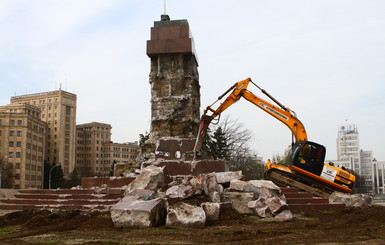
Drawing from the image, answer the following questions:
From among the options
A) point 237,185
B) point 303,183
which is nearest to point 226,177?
point 237,185

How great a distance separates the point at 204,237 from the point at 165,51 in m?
10.8

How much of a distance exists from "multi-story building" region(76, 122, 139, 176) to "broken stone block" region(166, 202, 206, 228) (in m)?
106

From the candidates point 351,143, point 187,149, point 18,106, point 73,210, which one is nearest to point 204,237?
point 73,210

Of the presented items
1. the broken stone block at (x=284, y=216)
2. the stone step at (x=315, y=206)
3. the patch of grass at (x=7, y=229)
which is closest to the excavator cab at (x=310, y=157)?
the stone step at (x=315, y=206)

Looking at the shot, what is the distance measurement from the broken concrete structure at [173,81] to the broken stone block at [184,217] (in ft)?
27.0

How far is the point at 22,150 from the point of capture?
78.4m

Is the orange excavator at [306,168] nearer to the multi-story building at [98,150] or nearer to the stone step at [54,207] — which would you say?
the stone step at [54,207]

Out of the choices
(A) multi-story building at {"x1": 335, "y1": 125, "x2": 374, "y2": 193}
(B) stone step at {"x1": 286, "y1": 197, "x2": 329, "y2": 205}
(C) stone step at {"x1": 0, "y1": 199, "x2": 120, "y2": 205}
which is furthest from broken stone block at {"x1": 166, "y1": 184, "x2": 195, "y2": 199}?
(A) multi-story building at {"x1": 335, "y1": 125, "x2": 374, "y2": 193}

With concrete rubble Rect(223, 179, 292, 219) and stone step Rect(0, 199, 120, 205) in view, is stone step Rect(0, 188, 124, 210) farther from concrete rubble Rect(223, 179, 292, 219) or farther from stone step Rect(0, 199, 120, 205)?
concrete rubble Rect(223, 179, 292, 219)

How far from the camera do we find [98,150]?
115 metres

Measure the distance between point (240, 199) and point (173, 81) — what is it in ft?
24.7

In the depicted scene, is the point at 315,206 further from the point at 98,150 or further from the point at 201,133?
the point at 98,150

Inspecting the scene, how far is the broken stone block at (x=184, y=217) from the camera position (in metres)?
8.93

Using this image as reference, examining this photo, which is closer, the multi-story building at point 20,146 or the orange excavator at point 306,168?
the orange excavator at point 306,168
